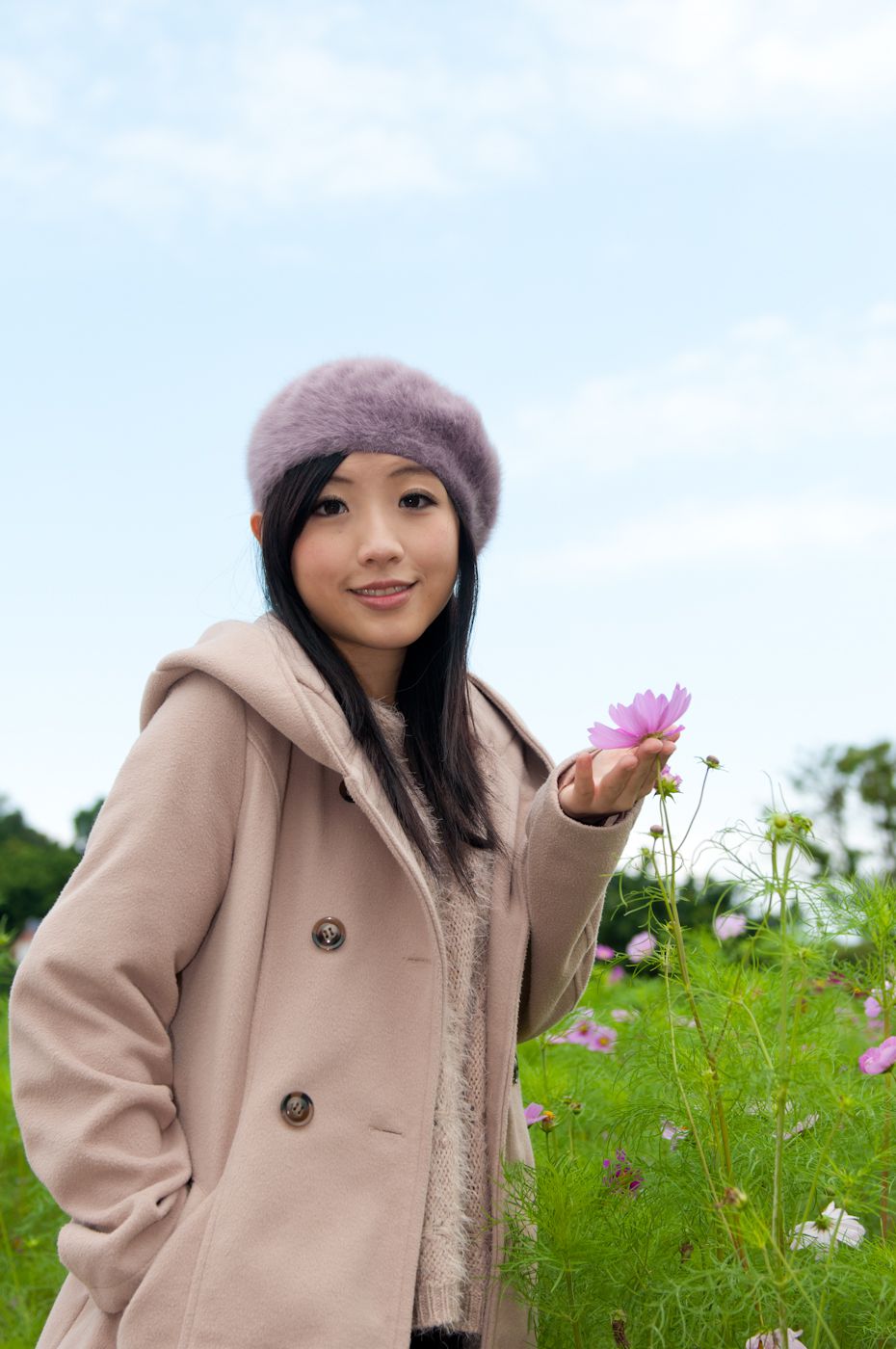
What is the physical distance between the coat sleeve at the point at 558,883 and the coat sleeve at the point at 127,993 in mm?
475

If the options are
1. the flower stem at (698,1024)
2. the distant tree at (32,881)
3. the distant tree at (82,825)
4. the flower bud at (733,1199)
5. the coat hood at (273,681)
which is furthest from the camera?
the distant tree at (82,825)

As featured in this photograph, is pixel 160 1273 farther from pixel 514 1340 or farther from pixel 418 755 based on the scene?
pixel 418 755

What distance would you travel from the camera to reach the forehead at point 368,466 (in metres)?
2.08

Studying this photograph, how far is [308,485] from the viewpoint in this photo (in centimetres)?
208

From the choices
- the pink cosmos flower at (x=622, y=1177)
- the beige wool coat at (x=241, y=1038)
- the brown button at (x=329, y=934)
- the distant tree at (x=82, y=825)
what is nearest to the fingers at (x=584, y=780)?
the beige wool coat at (x=241, y=1038)

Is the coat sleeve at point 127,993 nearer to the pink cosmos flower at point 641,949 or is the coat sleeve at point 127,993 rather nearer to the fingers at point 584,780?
the fingers at point 584,780

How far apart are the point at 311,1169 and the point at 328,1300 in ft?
0.51

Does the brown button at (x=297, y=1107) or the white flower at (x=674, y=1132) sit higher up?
the brown button at (x=297, y=1107)

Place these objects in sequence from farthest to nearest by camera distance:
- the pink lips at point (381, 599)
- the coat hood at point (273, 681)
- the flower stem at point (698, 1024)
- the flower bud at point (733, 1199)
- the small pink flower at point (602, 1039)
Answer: the small pink flower at point (602, 1039), the pink lips at point (381, 599), the coat hood at point (273, 681), the flower stem at point (698, 1024), the flower bud at point (733, 1199)

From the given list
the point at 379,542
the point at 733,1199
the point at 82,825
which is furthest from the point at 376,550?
the point at 82,825

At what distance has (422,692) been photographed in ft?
7.32

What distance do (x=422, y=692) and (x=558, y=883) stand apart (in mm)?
397

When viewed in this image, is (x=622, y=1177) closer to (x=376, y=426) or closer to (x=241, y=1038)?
(x=241, y=1038)

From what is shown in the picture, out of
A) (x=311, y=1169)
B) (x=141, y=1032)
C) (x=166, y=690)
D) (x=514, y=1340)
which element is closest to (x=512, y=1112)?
(x=514, y=1340)
